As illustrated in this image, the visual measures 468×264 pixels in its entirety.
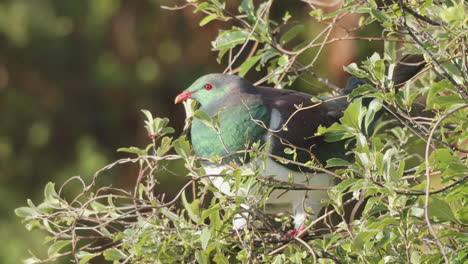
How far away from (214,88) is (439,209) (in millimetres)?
1406

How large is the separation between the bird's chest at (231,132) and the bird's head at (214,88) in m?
0.12

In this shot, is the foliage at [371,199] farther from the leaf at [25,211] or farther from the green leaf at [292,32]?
the green leaf at [292,32]

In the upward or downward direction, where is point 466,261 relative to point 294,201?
upward

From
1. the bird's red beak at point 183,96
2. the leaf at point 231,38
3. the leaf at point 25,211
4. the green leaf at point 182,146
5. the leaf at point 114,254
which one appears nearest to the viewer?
the green leaf at point 182,146

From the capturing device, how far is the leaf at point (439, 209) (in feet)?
5.90

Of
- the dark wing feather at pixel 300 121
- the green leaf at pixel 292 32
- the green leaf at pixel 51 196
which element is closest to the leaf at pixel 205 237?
the green leaf at pixel 51 196

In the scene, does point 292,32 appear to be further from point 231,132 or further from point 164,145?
point 164,145

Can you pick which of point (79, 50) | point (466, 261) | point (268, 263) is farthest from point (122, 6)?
point (466, 261)

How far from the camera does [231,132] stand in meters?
2.84

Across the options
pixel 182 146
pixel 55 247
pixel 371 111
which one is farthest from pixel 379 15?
Answer: pixel 55 247

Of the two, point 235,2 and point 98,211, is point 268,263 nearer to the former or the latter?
point 98,211

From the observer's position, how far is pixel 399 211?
6.06 ft

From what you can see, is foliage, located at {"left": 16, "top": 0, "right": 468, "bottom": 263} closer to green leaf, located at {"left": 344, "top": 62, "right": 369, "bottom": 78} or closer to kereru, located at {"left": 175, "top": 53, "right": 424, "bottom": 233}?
green leaf, located at {"left": 344, "top": 62, "right": 369, "bottom": 78}

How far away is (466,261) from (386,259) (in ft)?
0.60
